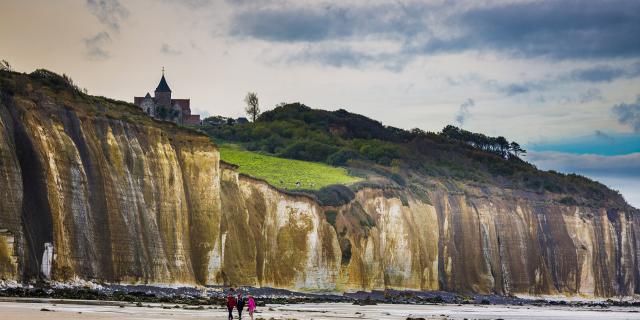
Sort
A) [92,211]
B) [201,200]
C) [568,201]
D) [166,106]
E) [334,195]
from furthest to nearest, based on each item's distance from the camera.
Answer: [166,106] → [568,201] → [334,195] → [201,200] → [92,211]

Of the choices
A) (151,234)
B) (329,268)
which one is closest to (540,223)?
(329,268)

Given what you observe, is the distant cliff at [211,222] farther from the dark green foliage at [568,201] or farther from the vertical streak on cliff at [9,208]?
the dark green foliage at [568,201]

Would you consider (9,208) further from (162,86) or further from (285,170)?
(162,86)

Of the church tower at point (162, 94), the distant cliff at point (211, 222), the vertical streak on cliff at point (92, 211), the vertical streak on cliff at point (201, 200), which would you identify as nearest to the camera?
the distant cliff at point (211, 222)

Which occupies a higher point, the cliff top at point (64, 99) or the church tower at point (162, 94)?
the church tower at point (162, 94)

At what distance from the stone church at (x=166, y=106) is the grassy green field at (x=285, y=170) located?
84.0 feet

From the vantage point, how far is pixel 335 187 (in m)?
99.1

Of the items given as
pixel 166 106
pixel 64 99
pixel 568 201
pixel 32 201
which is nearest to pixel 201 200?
pixel 64 99

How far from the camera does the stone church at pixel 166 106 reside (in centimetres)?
14625

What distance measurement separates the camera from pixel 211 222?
75.6 meters

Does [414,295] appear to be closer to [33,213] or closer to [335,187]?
[335,187]

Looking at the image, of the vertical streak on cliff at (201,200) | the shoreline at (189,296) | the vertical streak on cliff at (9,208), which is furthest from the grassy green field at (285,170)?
the vertical streak on cliff at (9,208)

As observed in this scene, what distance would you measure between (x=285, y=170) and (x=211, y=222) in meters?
32.8

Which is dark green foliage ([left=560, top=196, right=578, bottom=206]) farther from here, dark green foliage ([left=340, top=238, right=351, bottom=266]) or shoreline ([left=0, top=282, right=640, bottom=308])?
dark green foliage ([left=340, top=238, right=351, bottom=266])
